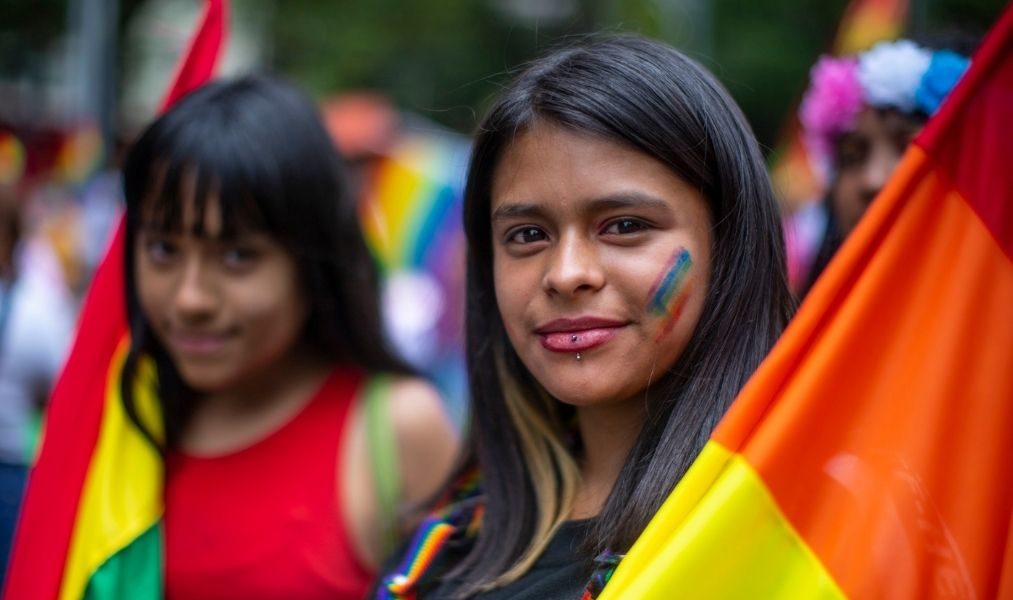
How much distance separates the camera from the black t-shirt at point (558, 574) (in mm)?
1853

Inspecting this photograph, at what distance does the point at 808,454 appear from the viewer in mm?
1653

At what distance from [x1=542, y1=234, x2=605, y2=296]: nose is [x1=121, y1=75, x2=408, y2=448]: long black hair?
95 centimetres

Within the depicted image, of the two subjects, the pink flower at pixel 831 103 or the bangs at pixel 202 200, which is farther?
the pink flower at pixel 831 103

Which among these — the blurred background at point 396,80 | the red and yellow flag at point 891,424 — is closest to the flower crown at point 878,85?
the blurred background at point 396,80

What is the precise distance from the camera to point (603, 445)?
6.64 ft

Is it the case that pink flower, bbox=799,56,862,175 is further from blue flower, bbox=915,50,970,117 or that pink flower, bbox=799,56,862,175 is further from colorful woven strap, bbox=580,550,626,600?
colorful woven strap, bbox=580,550,626,600

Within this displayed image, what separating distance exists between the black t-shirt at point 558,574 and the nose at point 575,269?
1.37 ft

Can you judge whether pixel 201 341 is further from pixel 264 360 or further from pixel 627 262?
pixel 627 262

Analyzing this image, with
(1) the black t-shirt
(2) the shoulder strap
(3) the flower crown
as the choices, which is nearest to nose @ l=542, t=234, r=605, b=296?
(1) the black t-shirt

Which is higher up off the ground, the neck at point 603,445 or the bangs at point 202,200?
the bangs at point 202,200

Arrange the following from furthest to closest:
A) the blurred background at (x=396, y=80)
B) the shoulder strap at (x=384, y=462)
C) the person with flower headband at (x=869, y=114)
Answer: the blurred background at (x=396, y=80)
the person with flower headband at (x=869, y=114)
the shoulder strap at (x=384, y=462)

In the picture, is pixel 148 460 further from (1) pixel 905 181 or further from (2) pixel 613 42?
(1) pixel 905 181

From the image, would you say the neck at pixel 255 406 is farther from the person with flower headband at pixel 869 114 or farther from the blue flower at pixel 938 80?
the blue flower at pixel 938 80

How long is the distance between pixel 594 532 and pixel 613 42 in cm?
85
